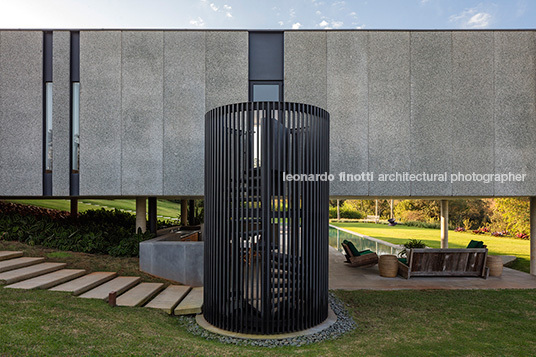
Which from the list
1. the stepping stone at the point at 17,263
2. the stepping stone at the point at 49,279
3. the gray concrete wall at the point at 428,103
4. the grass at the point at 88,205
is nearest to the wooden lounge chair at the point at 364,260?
the gray concrete wall at the point at 428,103

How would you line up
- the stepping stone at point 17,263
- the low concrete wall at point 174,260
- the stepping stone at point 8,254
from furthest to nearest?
the low concrete wall at point 174,260 → the stepping stone at point 8,254 → the stepping stone at point 17,263

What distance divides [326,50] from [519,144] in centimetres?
615

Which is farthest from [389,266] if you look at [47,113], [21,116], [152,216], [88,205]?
[88,205]

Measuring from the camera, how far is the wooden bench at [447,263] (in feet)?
29.8

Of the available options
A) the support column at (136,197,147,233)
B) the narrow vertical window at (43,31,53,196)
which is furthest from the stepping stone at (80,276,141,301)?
the narrow vertical window at (43,31,53,196)

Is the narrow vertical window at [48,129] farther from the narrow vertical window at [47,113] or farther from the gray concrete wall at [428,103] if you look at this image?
the gray concrete wall at [428,103]

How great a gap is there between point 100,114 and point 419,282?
10.1 meters

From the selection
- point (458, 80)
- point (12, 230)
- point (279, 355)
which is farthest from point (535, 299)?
point (12, 230)

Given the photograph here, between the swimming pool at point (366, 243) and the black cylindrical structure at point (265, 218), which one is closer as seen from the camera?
the black cylindrical structure at point (265, 218)

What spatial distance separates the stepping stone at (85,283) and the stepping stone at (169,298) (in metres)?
1.41

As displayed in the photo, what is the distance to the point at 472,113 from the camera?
916 cm

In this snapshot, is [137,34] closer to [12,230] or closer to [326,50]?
[326,50]

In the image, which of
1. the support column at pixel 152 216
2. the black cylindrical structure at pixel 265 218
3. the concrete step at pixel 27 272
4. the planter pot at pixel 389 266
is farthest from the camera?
the support column at pixel 152 216

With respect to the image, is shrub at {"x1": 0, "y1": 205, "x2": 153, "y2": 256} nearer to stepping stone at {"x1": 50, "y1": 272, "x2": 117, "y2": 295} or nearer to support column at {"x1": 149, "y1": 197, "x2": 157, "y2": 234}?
support column at {"x1": 149, "y1": 197, "x2": 157, "y2": 234}
